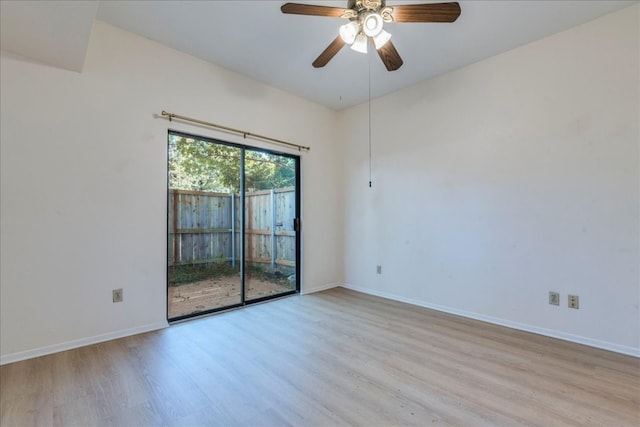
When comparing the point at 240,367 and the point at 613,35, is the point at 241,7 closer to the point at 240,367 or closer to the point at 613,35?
the point at 240,367

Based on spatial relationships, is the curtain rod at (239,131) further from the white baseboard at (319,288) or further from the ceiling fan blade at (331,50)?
the white baseboard at (319,288)

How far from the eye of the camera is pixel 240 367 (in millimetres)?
2117

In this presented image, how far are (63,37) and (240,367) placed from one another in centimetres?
261

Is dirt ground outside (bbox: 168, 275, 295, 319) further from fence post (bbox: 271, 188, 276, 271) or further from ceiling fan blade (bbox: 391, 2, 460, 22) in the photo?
ceiling fan blade (bbox: 391, 2, 460, 22)

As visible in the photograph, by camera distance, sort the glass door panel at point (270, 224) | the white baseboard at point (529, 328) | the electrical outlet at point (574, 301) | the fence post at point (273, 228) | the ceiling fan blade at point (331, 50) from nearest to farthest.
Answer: the ceiling fan blade at point (331, 50), the white baseboard at point (529, 328), the electrical outlet at point (574, 301), the glass door panel at point (270, 224), the fence post at point (273, 228)

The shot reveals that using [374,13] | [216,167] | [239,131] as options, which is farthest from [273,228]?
[374,13]

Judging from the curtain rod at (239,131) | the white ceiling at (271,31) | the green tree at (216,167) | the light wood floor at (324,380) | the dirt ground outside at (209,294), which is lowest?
the light wood floor at (324,380)

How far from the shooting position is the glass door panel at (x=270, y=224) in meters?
3.68

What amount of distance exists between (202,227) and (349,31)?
2.39 metres

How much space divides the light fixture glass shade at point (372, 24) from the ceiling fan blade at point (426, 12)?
114 mm

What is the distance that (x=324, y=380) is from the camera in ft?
6.42

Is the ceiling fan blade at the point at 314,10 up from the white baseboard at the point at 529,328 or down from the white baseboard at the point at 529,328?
up

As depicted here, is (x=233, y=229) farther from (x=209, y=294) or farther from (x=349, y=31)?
(x=349, y=31)

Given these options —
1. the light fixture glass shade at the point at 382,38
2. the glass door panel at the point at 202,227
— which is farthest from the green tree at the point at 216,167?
the light fixture glass shade at the point at 382,38
